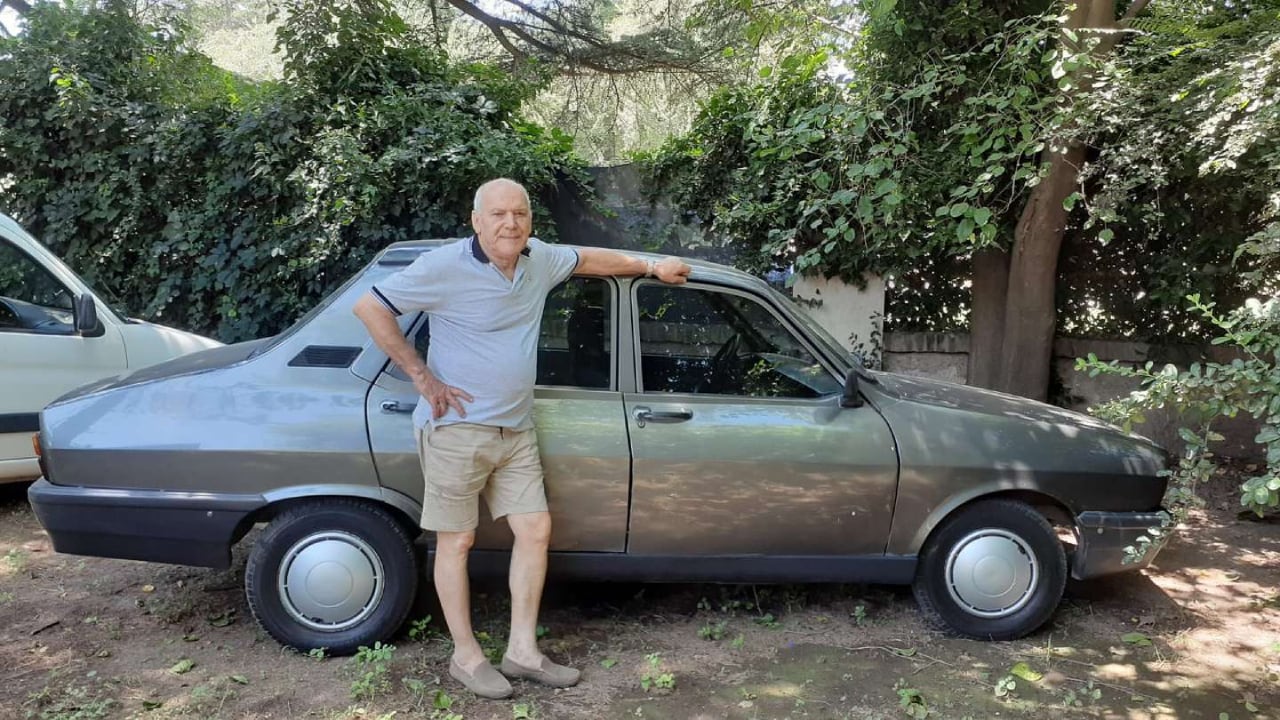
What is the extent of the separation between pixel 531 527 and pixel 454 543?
302 millimetres

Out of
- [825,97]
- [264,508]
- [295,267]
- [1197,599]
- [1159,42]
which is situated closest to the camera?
[264,508]

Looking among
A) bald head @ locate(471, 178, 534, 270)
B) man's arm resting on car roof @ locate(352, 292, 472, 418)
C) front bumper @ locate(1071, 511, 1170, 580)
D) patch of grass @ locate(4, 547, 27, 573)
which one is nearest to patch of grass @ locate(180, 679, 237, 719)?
man's arm resting on car roof @ locate(352, 292, 472, 418)

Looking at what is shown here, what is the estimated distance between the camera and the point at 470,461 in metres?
3.33

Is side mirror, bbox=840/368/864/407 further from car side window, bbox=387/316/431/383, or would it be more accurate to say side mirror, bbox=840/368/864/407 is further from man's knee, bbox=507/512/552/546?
car side window, bbox=387/316/431/383

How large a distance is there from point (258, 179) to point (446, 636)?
217 inches

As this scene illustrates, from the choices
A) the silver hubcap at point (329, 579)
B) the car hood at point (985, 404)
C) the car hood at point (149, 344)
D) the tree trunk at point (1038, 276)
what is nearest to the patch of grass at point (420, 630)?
the silver hubcap at point (329, 579)

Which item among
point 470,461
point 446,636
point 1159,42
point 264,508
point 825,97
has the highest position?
point 1159,42

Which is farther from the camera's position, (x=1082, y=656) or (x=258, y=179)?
(x=258, y=179)

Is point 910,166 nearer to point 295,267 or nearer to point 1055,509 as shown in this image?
point 1055,509

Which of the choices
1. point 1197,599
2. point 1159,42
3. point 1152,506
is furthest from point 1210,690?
point 1159,42

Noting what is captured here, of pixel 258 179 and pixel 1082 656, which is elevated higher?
pixel 258 179

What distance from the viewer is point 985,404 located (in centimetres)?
418

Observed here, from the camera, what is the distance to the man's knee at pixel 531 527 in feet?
11.4

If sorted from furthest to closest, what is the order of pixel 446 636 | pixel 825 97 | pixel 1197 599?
pixel 825 97, pixel 1197 599, pixel 446 636
